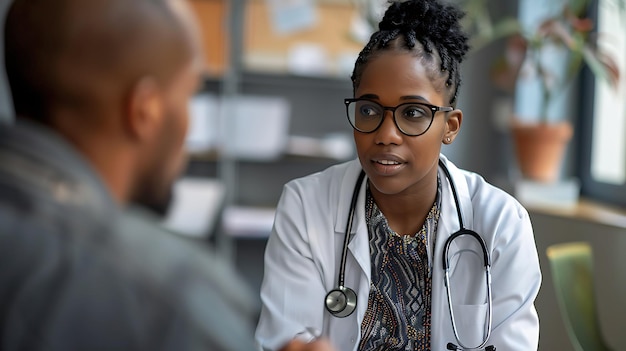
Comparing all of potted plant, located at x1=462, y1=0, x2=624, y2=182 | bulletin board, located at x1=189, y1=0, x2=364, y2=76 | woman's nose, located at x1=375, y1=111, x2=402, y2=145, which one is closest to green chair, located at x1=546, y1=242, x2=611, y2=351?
woman's nose, located at x1=375, y1=111, x2=402, y2=145

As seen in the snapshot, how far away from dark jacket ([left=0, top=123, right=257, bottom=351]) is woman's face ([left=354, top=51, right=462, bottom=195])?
631mm

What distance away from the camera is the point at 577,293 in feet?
5.72

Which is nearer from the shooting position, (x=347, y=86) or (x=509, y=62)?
(x=509, y=62)

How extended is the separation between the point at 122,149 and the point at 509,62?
227cm

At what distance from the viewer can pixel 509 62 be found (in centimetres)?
267

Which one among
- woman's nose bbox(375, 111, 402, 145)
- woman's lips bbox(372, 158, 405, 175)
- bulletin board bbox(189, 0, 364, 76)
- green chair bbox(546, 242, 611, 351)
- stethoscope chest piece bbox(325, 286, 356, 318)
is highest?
bulletin board bbox(189, 0, 364, 76)

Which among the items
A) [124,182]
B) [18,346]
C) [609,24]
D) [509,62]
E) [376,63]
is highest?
[609,24]

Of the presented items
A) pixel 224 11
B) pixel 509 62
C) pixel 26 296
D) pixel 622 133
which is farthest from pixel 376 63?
pixel 224 11

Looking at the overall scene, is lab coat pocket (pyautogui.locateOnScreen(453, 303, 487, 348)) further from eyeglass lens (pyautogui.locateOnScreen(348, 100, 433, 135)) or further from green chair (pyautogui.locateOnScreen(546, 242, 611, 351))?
green chair (pyautogui.locateOnScreen(546, 242, 611, 351))

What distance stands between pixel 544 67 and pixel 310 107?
1.29 m

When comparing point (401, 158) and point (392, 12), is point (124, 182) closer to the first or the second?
point (401, 158)

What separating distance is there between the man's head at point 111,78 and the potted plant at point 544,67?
204cm

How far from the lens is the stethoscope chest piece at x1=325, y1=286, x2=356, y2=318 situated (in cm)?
117

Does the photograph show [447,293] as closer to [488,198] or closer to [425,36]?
[488,198]
